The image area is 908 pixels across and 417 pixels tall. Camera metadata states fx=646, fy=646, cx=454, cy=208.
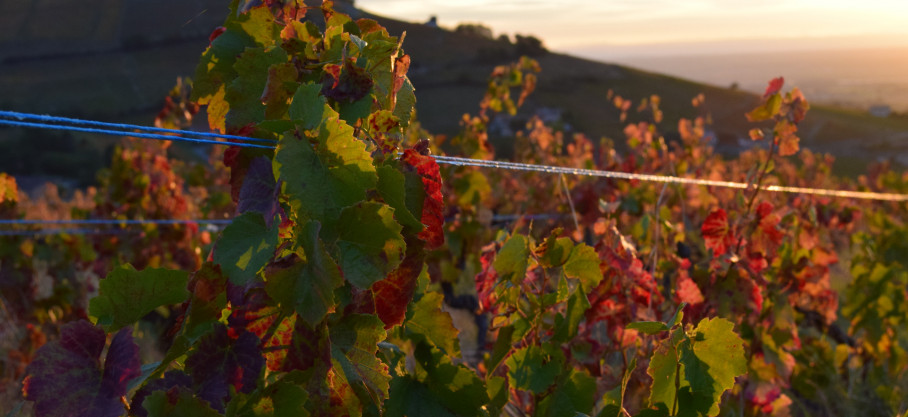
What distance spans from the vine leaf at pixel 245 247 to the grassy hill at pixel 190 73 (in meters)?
26.4

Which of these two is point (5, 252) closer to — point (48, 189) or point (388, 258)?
point (48, 189)

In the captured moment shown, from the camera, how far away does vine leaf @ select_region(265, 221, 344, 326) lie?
845 millimetres

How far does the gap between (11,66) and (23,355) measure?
37.3 metres

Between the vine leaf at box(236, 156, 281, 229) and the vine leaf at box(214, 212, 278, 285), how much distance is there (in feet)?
0.13

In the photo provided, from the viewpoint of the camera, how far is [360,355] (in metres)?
1.00

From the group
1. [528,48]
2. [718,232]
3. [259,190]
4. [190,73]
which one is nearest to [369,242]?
[259,190]

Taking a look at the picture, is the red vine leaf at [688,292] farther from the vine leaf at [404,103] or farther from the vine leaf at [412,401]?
the vine leaf at [404,103]

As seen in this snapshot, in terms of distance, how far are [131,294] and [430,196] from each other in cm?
47

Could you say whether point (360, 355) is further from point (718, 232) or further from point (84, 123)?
point (718, 232)

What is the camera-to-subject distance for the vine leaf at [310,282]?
0.84 m

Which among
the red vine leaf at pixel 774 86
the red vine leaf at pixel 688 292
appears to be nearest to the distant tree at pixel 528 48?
the red vine leaf at pixel 774 86

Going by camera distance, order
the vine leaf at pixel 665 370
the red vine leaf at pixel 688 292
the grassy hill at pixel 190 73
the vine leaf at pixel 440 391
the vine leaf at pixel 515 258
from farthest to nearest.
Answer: the grassy hill at pixel 190 73 < the red vine leaf at pixel 688 292 < the vine leaf at pixel 515 258 < the vine leaf at pixel 440 391 < the vine leaf at pixel 665 370

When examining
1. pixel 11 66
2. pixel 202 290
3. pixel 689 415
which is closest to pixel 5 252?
pixel 202 290

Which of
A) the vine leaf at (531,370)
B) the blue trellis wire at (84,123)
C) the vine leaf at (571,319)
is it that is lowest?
the vine leaf at (531,370)
